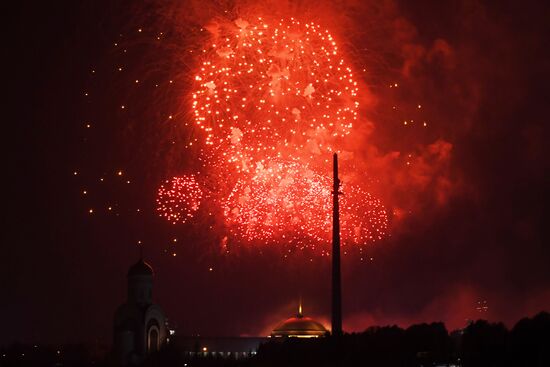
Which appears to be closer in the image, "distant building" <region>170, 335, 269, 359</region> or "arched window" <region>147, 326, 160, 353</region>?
"arched window" <region>147, 326, 160, 353</region>

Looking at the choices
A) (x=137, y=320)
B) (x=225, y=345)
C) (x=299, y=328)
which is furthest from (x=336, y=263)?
(x=225, y=345)

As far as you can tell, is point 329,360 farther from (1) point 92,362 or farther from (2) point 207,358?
(1) point 92,362

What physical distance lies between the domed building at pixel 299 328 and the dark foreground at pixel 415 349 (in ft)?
46.4

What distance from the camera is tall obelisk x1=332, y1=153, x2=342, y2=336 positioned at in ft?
227

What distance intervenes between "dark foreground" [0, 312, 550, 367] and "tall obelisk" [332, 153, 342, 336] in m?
2.85

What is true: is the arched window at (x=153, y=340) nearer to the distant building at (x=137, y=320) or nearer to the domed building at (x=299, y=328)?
the distant building at (x=137, y=320)

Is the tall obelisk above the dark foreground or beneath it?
above

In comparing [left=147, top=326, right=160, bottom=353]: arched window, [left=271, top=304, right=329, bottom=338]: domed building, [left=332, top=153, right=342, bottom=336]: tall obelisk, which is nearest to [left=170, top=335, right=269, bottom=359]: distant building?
[left=271, top=304, right=329, bottom=338]: domed building

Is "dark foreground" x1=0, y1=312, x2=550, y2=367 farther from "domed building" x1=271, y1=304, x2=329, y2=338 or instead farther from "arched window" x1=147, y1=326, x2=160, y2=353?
"domed building" x1=271, y1=304, x2=329, y2=338

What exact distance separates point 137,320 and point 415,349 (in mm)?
36446

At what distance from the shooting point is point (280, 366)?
89.9m

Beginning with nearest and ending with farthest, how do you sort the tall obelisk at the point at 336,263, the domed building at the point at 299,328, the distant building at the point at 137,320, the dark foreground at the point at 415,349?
1. the dark foreground at the point at 415,349
2. the tall obelisk at the point at 336,263
3. the distant building at the point at 137,320
4. the domed building at the point at 299,328

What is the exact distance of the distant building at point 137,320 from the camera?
109m

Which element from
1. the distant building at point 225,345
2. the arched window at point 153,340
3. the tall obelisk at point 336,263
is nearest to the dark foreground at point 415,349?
the arched window at point 153,340
